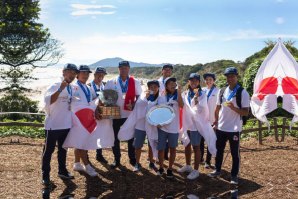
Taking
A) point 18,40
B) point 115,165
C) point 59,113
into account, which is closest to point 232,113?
point 115,165

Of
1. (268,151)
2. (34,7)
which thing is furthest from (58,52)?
(268,151)

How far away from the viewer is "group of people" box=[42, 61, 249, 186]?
20.9 feet

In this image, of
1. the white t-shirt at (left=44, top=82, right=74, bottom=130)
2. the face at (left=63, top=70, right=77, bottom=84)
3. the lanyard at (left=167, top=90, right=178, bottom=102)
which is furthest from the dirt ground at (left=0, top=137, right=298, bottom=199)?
the face at (left=63, top=70, right=77, bottom=84)

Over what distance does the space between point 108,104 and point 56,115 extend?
3.74 ft

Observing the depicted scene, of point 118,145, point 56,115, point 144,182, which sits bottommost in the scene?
point 144,182

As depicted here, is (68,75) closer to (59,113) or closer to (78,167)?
(59,113)

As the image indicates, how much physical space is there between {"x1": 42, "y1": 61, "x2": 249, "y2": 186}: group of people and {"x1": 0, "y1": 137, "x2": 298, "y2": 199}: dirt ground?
23cm

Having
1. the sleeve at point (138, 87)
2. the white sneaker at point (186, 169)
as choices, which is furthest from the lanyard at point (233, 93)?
the sleeve at point (138, 87)

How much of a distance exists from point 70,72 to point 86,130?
4.49ft

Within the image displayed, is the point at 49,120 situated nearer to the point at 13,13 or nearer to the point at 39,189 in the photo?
the point at 39,189

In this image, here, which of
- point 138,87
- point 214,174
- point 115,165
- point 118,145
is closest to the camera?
point 214,174

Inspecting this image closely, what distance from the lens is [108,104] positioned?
23.2ft

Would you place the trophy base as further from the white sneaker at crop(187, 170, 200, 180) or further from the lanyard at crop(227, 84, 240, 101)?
the lanyard at crop(227, 84, 240, 101)

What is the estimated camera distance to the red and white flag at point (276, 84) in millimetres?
7906
